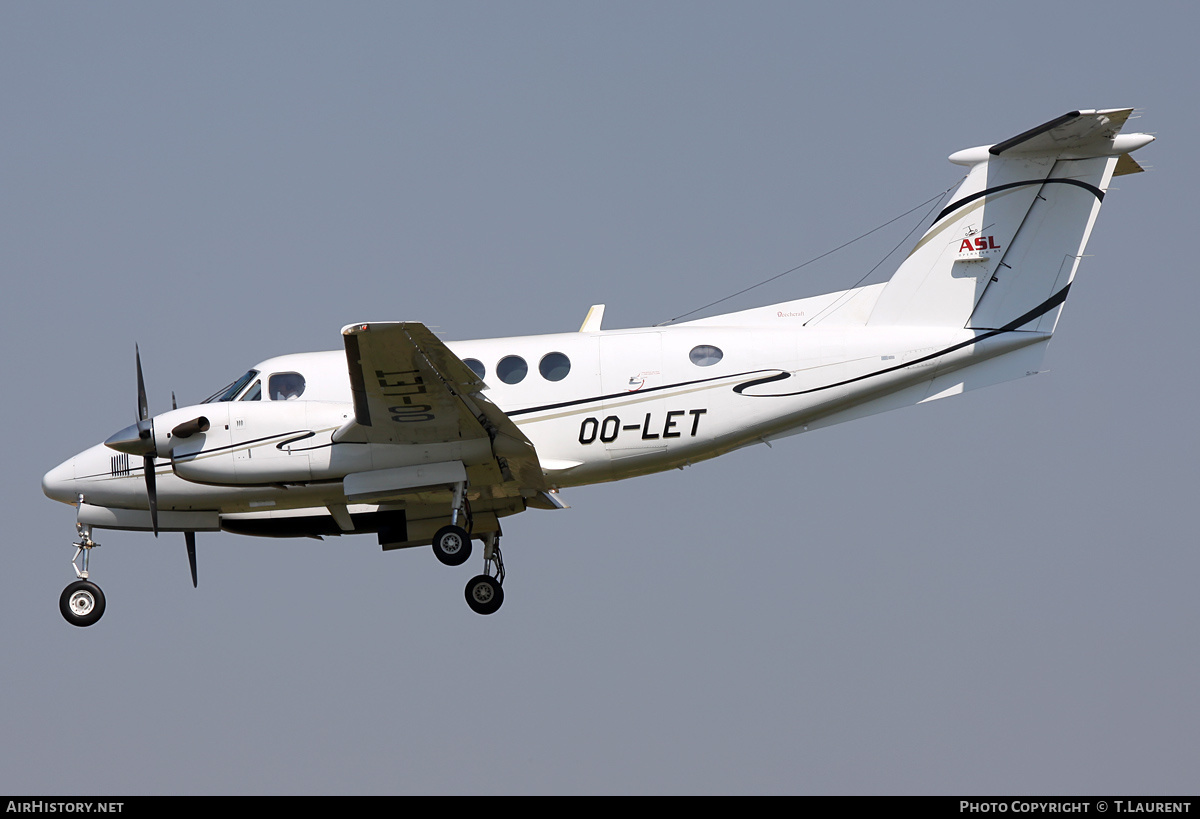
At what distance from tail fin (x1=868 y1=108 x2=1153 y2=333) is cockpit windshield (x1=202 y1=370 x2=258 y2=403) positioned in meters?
9.05

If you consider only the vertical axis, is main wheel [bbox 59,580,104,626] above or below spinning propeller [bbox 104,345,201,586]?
below

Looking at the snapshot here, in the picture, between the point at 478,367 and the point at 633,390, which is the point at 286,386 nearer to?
the point at 478,367

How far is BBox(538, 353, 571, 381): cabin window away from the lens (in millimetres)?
19672

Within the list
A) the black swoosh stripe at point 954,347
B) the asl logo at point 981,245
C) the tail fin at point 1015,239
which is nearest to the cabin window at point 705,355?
the black swoosh stripe at point 954,347

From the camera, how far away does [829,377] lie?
770 inches

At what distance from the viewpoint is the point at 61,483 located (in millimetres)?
20719

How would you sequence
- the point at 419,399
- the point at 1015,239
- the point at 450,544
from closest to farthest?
the point at 419,399 → the point at 450,544 → the point at 1015,239

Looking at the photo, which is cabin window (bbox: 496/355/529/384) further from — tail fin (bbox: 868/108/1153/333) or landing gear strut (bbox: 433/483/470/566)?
tail fin (bbox: 868/108/1153/333)

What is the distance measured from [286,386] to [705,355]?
19.9 feet

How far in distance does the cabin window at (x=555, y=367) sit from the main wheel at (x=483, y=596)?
11.0 feet

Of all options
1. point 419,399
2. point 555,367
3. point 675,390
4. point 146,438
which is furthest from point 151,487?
point 675,390

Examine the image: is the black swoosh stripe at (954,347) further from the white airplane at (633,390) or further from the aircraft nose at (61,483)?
the aircraft nose at (61,483)

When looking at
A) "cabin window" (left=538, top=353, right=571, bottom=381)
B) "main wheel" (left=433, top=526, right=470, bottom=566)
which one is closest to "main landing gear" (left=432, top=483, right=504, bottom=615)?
"main wheel" (left=433, top=526, right=470, bottom=566)

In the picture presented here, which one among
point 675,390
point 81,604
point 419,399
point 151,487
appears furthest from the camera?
point 81,604
